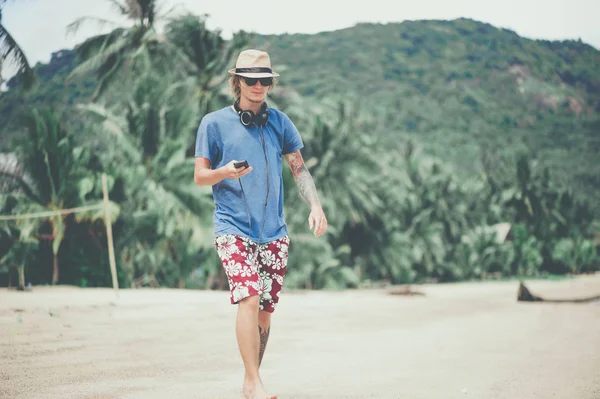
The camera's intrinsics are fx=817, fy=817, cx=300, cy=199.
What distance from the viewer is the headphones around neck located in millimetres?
4328

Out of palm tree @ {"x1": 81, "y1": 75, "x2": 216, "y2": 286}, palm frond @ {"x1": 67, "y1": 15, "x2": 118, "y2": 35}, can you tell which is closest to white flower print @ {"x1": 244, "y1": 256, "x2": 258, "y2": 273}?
palm tree @ {"x1": 81, "y1": 75, "x2": 216, "y2": 286}

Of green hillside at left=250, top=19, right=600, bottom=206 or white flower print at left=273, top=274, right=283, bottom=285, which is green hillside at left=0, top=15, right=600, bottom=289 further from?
white flower print at left=273, top=274, right=283, bottom=285

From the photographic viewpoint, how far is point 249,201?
427cm

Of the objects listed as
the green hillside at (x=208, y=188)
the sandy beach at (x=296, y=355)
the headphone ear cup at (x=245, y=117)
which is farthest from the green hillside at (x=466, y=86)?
the headphone ear cup at (x=245, y=117)

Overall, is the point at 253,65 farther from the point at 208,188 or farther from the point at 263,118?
the point at 208,188

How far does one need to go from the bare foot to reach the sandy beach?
2.05ft

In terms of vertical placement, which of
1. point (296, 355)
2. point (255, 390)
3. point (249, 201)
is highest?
point (249, 201)

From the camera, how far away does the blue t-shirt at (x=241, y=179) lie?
4.26 meters

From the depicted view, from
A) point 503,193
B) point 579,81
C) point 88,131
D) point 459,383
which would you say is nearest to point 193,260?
point 88,131

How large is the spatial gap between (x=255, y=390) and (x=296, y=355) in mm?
3012

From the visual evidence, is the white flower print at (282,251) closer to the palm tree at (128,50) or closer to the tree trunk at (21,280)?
the tree trunk at (21,280)

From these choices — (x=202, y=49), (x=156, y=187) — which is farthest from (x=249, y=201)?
(x=202, y=49)

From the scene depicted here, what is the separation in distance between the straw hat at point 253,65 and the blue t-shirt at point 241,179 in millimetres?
221

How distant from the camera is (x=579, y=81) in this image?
109688 mm
